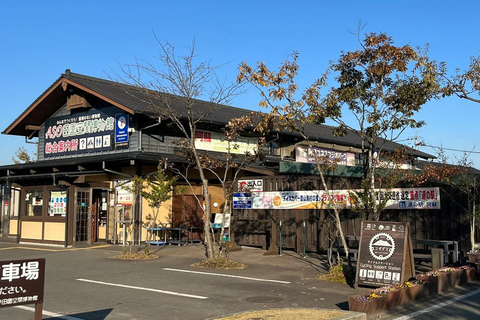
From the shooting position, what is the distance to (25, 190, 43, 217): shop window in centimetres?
2189

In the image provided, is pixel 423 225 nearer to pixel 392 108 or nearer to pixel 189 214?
pixel 392 108

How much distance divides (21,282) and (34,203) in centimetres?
1787

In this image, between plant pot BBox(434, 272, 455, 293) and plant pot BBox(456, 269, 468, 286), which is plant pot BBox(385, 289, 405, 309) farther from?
plant pot BBox(456, 269, 468, 286)

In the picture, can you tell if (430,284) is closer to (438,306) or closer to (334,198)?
(438,306)

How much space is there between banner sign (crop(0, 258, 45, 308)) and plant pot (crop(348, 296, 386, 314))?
4625 millimetres

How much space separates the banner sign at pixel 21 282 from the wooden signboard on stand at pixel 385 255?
6.35 meters

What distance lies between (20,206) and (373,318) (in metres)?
19.4

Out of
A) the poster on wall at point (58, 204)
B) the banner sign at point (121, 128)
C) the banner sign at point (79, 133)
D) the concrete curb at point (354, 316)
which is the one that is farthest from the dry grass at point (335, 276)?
the poster on wall at point (58, 204)

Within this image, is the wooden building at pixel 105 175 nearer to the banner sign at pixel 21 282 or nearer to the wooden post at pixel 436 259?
the wooden post at pixel 436 259

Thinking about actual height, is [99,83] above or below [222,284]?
above

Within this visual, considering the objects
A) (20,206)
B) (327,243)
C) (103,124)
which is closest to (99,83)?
(103,124)

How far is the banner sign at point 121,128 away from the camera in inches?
769

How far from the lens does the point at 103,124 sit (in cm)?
2084

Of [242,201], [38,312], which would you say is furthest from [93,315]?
[242,201]
